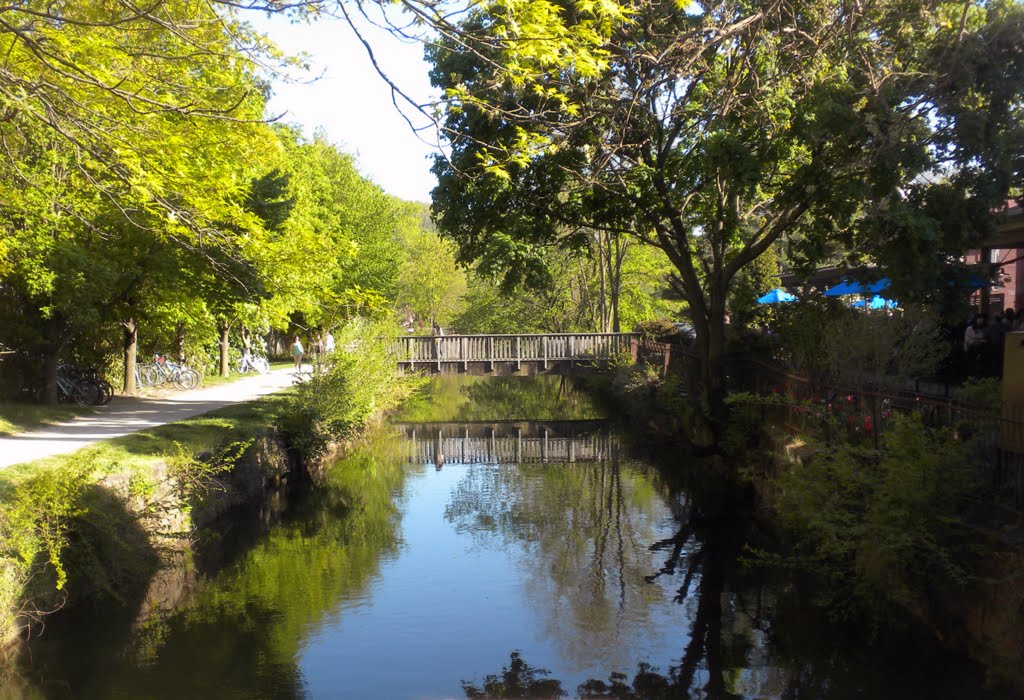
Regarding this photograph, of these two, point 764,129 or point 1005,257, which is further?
point 1005,257

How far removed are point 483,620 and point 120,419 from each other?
1101cm

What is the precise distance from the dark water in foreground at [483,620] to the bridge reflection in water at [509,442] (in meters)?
4.81

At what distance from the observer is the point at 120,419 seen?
19.3m

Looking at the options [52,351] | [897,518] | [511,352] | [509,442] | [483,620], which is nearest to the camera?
[897,518]

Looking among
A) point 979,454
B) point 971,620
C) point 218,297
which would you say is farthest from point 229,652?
point 218,297

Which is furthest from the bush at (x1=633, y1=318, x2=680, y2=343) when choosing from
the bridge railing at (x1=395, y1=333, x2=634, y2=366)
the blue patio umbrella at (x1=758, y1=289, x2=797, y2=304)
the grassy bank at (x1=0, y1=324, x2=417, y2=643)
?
the grassy bank at (x1=0, y1=324, x2=417, y2=643)

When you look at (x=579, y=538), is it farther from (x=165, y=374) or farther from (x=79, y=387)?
(x=165, y=374)

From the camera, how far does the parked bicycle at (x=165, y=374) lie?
26.6 metres

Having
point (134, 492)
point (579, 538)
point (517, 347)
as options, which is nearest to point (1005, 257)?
point (517, 347)

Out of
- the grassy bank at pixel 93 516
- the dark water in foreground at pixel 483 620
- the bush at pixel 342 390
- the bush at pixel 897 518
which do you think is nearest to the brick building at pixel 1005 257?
the bush at pixel 897 518

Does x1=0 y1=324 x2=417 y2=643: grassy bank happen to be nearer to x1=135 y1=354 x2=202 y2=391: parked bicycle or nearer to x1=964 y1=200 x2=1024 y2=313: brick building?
x1=135 y1=354 x2=202 y2=391: parked bicycle

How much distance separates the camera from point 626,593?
12352mm

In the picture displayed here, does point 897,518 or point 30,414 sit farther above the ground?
point 30,414

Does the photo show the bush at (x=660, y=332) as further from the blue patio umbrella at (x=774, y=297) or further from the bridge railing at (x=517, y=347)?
the blue patio umbrella at (x=774, y=297)
